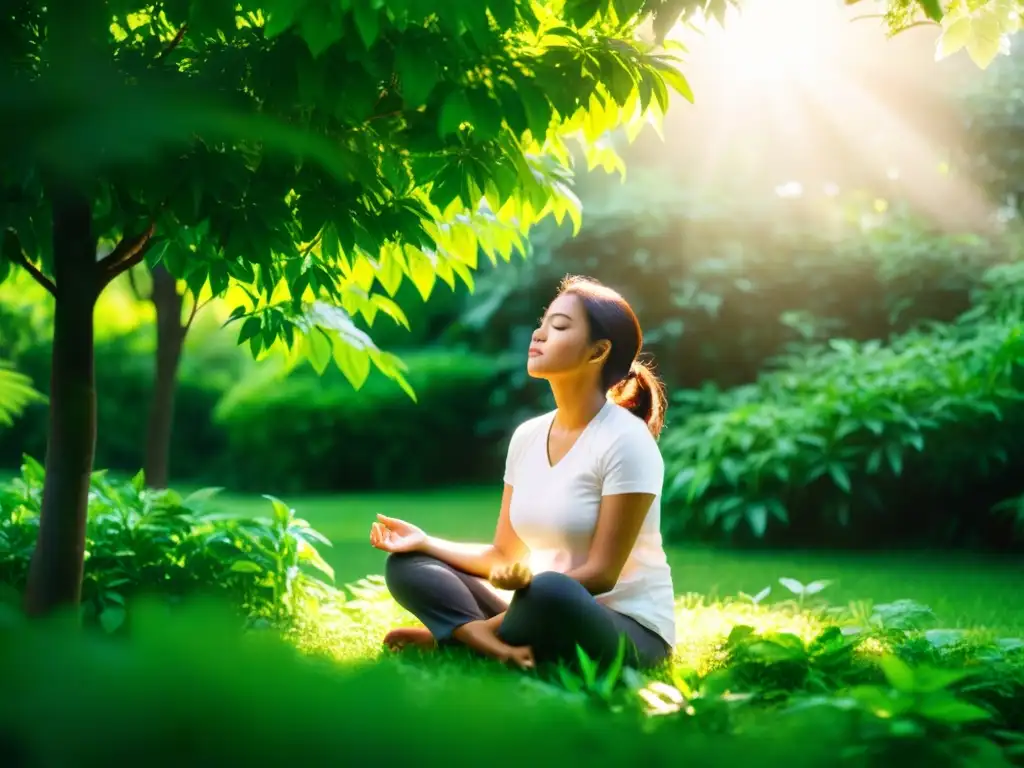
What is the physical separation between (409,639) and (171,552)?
1261 mm

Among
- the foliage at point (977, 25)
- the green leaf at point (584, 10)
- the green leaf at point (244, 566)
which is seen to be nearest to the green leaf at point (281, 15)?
the green leaf at point (584, 10)

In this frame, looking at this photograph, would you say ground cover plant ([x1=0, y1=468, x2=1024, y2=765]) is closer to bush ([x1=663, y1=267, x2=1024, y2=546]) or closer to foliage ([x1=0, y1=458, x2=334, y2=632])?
foliage ([x1=0, y1=458, x2=334, y2=632])

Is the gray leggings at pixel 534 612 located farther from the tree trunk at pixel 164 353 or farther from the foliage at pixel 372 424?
the foliage at pixel 372 424

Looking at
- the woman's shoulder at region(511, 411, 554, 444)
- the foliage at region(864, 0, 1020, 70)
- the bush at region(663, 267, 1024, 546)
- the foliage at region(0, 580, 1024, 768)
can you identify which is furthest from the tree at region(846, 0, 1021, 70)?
the bush at region(663, 267, 1024, 546)

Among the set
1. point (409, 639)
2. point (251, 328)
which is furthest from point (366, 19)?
point (409, 639)

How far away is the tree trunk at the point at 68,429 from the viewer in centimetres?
360

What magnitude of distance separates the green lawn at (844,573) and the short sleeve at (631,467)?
2.23m

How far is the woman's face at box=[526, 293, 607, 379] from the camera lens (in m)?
3.86

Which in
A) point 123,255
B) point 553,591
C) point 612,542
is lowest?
point 553,591

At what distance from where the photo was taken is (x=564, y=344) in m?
3.86

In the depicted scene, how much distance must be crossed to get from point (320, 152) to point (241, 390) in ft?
43.0

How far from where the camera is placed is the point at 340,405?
1285cm

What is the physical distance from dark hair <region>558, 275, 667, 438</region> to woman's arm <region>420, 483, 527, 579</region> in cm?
59

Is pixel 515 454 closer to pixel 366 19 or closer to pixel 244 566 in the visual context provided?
pixel 244 566
